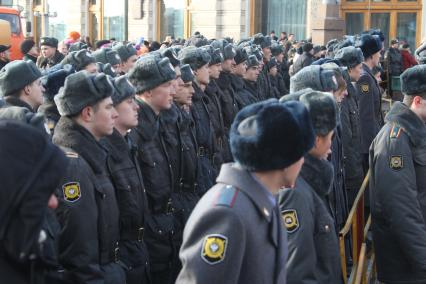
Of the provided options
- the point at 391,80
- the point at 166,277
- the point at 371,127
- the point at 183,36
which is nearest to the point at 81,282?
the point at 166,277

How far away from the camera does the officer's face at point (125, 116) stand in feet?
15.9

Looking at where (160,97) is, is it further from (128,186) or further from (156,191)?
(128,186)

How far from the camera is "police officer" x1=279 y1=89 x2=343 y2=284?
3543 mm

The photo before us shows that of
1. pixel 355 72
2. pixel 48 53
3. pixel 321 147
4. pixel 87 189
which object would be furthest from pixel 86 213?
pixel 48 53

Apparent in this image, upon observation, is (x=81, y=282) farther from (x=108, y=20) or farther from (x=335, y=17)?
(x=108, y=20)

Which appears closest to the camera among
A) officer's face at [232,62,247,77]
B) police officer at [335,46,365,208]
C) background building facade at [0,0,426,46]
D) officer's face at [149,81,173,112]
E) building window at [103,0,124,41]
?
officer's face at [149,81,173,112]

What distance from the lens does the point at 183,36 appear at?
26016 mm

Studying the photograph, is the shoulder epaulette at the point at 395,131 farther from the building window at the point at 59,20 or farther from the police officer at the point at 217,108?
the building window at the point at 59,20

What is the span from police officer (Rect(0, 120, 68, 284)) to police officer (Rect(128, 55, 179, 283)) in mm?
2542

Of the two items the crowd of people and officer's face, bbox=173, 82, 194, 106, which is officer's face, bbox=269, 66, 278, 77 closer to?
the crowd of people

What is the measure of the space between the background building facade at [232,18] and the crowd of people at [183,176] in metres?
14.8

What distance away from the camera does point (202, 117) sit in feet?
24.6

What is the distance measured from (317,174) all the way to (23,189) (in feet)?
5.85

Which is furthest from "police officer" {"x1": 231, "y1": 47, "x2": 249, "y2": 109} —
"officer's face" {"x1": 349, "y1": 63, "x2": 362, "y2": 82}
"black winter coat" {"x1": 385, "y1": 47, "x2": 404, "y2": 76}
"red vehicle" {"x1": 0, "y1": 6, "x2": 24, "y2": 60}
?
"red vehicle" {"x1": 0, "y1": 6, "x2": 24, "y2": 60}
